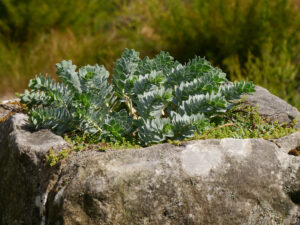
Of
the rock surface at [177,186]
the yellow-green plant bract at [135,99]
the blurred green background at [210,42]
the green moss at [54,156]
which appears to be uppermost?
the blurred green background at [210,42]

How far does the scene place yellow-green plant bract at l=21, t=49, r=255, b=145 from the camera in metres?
2.44

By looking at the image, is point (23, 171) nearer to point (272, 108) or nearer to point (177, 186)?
point (177, 186)

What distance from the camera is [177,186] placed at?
2047mm

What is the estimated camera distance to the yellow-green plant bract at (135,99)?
2436mm

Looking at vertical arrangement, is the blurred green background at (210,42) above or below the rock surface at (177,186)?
above

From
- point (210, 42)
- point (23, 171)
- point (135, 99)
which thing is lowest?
point (23, 171)

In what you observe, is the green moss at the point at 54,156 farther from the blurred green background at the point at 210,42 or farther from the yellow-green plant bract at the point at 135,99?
the blurred green background at the point at 210,42

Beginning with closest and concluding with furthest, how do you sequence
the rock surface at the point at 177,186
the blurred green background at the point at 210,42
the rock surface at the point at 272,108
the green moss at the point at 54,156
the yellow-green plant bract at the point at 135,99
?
the rock surface at the point at 177,186, the green moss at the point at 54,156, the yellow-green plant bract at the point at 135,99, the rock surface at the point at 272,108, the blurred green background at the point at 210,42

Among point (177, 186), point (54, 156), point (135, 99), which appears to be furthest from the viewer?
point (135, 99)

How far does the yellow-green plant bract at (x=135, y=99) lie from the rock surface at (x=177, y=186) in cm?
24

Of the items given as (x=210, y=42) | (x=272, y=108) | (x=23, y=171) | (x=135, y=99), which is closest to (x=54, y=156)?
(x=23, y=171)

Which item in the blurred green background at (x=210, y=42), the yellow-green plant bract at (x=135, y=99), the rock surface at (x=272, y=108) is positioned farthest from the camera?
the blurred green background at (x=210, y=42)

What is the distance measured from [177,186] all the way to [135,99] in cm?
85

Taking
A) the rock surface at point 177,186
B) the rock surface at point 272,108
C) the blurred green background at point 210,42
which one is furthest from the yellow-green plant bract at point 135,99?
the blurred green background at point 210,42
